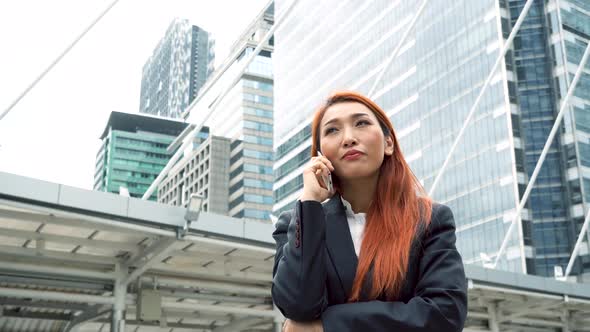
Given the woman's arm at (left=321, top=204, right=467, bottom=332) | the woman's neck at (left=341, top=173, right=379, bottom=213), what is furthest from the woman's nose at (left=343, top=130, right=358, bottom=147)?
the woman's arm at (left=321, top=204, right=467, bottom=332)

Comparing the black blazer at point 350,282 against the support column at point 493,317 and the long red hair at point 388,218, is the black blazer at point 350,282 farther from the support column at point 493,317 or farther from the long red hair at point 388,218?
the support column at point 493,317

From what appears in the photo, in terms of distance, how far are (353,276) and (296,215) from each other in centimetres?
19

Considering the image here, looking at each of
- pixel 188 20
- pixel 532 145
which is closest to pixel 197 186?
pixel 532 145

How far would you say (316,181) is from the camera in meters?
1.65

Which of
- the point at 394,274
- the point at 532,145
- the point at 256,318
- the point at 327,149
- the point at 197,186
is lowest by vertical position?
the point at 394,274

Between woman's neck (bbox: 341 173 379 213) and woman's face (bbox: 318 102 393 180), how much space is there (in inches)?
1.1

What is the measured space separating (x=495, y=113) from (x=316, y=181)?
60913 mm

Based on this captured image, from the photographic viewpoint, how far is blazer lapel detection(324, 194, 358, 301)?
1.58 metres

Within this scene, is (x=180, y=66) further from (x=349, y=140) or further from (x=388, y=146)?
(x=349, y=140)

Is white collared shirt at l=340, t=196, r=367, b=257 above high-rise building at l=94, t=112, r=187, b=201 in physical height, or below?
below

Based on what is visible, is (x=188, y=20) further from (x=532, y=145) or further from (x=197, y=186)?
(x=532, y=145)

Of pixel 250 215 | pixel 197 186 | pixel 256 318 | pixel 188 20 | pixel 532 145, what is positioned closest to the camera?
pixel 256 318

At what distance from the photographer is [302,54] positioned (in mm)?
89562

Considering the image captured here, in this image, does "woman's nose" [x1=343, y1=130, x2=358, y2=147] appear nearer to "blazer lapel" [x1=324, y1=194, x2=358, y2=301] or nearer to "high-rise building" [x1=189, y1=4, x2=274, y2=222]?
"blazer lapel" [x1=324, y1=194, x2=358, y2=301]
